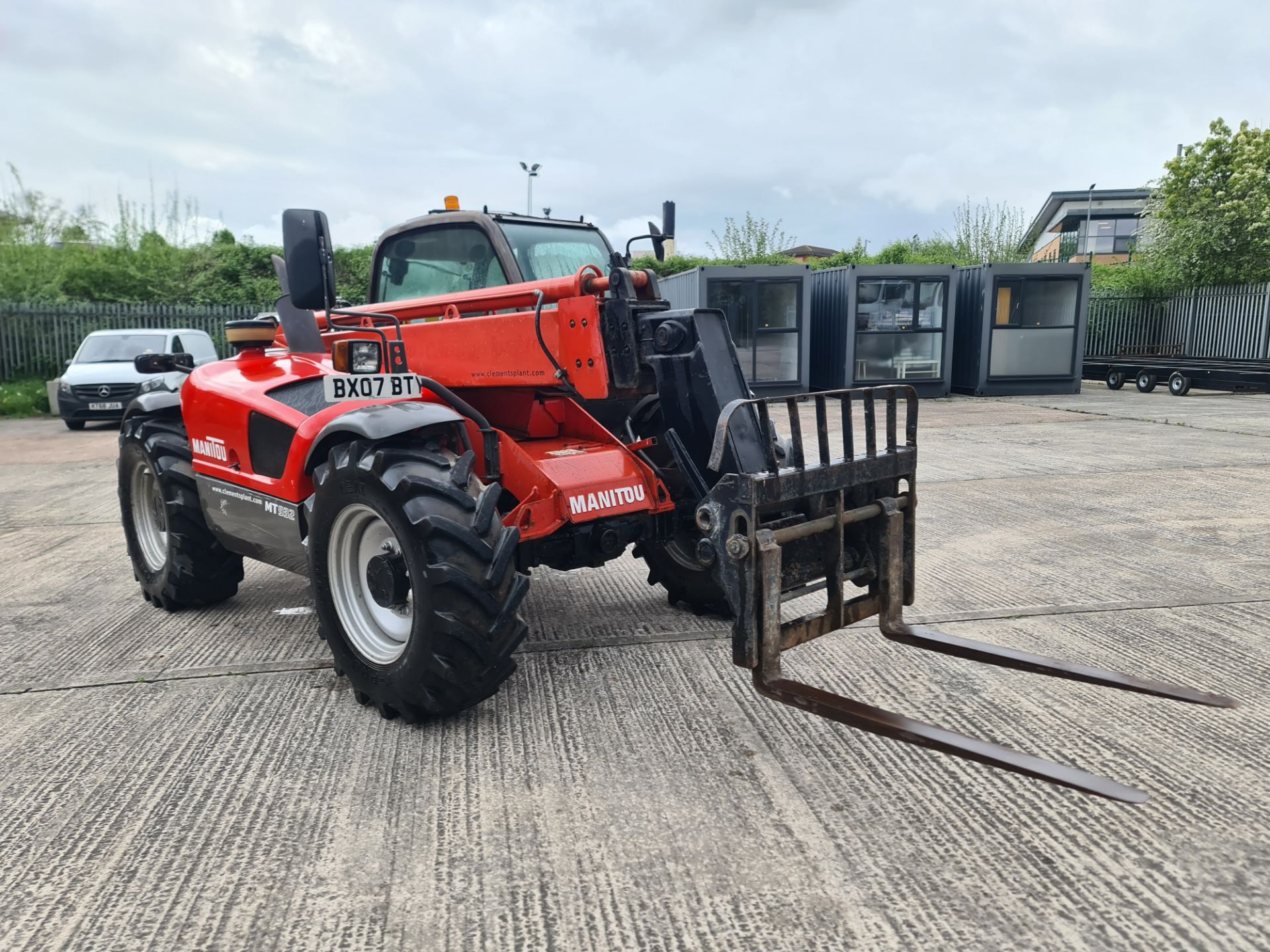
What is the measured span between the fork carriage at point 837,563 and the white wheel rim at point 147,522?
3398 mm

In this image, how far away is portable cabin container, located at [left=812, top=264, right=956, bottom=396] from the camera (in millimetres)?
17594

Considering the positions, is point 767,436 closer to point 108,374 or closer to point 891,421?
point 891,421

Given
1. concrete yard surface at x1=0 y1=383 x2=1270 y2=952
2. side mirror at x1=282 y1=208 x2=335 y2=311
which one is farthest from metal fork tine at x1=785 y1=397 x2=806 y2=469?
side mirror at x1=282 y1=208 x2=335 y2=311

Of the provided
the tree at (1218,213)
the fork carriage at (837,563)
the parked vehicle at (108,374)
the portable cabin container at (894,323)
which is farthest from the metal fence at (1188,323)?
the fork carriage at (837,563)

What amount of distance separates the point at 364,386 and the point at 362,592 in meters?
0.81

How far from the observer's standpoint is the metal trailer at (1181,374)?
54.2 feet

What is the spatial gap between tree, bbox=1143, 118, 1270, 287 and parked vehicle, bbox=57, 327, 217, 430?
934 inches

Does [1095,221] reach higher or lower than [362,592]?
higher

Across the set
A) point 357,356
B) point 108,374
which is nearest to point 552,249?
point 357,356

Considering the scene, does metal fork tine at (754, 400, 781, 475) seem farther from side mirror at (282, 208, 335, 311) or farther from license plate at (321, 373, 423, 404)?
side mirror at (282, 208, 335, 311)

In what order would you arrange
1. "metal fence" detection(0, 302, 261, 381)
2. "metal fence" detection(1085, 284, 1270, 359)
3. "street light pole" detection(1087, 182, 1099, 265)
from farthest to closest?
"street light pole" detection(1087, 182, 1099, 265) < "metal fence" detection(1085, 284, 1270, 359) < "metal fence" detection(0, 302, 261, 381)

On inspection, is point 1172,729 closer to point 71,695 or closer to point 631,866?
point 631,866

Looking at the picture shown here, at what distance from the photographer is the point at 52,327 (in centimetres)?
1834

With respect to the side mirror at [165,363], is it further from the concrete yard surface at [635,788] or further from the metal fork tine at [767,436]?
the metal fork tine at [767,436]
